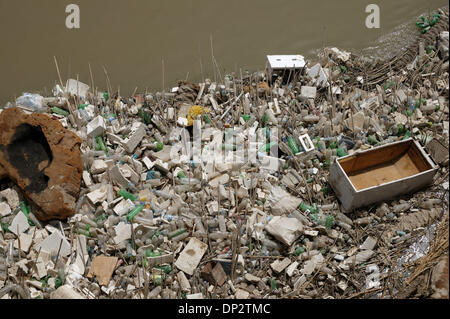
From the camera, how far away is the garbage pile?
14.2ft

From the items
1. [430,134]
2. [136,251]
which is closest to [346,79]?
[430,134]

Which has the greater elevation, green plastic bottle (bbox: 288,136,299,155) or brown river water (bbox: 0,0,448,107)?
brown river water (bbox: 0,0,448,107)

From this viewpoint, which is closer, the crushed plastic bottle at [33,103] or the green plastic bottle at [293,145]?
the green plastic bottle at [293,145]

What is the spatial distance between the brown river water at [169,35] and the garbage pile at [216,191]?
648mm

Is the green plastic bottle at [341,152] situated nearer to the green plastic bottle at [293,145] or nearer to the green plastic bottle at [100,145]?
the green plastic bottle at [293,145]

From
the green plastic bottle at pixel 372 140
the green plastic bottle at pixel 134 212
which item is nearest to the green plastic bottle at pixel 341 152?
the green plastic bottle at pixel 372 140

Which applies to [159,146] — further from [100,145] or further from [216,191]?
[216,191]

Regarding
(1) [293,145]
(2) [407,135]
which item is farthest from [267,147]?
(2) [407,135]

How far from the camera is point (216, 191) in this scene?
479 cm

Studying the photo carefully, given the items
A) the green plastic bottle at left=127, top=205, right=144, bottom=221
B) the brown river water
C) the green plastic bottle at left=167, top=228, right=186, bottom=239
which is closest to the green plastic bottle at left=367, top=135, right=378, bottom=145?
the brown river water

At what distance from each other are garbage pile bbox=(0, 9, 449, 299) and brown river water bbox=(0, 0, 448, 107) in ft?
2.13

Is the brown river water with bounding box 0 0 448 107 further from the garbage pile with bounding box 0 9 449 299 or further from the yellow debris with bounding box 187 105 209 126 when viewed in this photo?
the yellow debris with bounding box 187 105 209 126

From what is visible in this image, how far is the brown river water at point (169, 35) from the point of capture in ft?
20.7

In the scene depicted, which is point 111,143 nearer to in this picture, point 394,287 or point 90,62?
point 90,62
